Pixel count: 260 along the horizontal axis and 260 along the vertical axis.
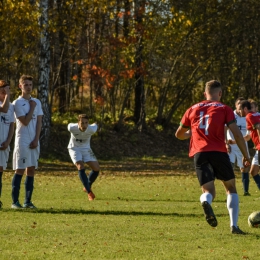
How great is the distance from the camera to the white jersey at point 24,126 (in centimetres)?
1358

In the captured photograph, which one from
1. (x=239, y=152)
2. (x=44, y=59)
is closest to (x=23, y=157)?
(x=239, y=152)

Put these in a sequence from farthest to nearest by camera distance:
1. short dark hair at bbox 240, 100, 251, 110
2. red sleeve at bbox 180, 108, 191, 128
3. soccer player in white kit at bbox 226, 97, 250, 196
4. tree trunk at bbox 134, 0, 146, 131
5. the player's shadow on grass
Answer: tree trunk at bbox 134, 0, 146, 131, soccer player in white kit at bbox 226, 97, 250, 196, short dark hair at bbox 240, 100, 251, 110, the player's shadow on grass, red sleeve at bbox 180, 108, 191, 128

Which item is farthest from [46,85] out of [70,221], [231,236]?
A: [231,236]

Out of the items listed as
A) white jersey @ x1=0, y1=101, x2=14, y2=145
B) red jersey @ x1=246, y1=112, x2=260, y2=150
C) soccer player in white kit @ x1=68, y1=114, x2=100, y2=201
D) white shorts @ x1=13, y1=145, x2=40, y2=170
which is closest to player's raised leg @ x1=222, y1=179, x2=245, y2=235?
white shorts @ x1=13, y1=145, x2=40, y2=170

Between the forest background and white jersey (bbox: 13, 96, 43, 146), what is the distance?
15673 mm

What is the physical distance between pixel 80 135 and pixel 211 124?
6.52 m

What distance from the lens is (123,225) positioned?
11.3m

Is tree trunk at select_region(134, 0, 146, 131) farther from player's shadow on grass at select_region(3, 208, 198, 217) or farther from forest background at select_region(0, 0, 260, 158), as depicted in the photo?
player's shadow on grass at select_region(3, 208, 198, 217)

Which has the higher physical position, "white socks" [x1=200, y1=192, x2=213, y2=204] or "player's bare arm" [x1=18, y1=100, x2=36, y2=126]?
"player's bare arm" [x1=18, y1=100, x2=36, y2=126]

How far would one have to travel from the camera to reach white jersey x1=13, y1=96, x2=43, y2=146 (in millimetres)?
13578

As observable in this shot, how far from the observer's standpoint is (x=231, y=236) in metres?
9.94

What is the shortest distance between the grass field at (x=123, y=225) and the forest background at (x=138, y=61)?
11896 millimetres

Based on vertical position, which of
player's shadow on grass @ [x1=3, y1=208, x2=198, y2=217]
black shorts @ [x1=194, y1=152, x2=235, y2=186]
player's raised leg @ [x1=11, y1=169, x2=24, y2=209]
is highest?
black shorts @ [x1=194, y1=152, x2=235, y2=186]

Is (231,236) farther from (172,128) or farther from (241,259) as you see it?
(172,128)
